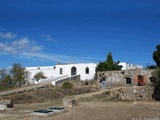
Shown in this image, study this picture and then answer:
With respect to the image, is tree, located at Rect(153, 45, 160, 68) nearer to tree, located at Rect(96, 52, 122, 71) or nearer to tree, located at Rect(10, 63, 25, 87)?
tree, located at Rect(96, 52, 122, 71)

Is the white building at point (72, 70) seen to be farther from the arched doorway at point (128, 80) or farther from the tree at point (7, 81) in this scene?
the arched doorway at point (128, 80)

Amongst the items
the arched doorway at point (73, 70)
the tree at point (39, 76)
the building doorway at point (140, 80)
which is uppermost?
the arched doorway at point (73, 70)

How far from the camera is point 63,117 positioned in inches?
608

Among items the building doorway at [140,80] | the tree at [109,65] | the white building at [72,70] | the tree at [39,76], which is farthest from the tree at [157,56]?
the tree at [39,76]

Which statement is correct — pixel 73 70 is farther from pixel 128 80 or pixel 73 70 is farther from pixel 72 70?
pixel 128 80

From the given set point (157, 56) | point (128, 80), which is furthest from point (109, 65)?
point (157, 56)

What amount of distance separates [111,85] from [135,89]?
10.4 m

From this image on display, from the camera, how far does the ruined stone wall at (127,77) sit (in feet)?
129

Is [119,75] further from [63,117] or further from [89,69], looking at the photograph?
[63,117]

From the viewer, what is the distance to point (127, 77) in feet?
133

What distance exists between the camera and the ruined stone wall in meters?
39.2

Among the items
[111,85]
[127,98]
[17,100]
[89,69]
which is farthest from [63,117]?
[89,69]

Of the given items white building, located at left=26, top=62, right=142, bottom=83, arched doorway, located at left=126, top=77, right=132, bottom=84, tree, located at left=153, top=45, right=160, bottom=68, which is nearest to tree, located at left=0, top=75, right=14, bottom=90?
white building, located at left=26, top=62, right=142, bottom=83

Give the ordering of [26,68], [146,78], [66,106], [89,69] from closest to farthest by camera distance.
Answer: [66,106] < [146,78] < [89,69] < [26,68]
